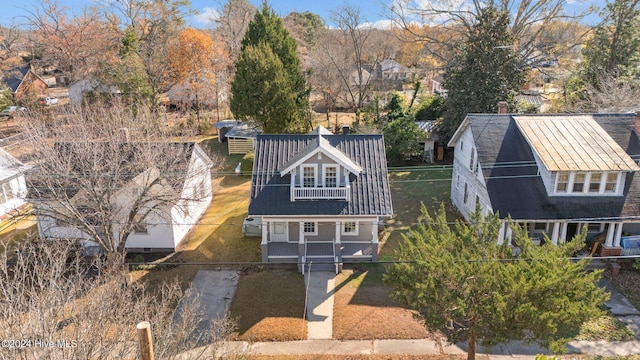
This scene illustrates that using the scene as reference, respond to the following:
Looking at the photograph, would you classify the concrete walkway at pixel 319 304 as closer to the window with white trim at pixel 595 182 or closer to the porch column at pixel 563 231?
the porch column at pixel 563 231

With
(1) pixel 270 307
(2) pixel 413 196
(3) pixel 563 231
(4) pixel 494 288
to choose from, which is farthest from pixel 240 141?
(4) pixel 494 288

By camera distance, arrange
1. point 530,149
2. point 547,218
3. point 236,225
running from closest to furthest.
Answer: point 547,218, point 530,149, point 236,225

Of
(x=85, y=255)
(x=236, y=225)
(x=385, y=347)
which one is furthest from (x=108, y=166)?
(x=385, y=347)

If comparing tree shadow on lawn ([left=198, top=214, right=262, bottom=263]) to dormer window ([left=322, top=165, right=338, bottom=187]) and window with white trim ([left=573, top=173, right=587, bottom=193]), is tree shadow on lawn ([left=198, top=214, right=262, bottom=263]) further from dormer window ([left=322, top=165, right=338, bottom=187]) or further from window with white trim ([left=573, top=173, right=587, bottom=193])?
window with white trim ([left=573, top=173, right=587, bottom=193])

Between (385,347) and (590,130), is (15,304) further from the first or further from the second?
(590,130)

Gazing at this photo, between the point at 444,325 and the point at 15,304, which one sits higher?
the point at 15,304

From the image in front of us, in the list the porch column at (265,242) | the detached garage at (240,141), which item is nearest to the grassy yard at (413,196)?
the porch column at (265,242)

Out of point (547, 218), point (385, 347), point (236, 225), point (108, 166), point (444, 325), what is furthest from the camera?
point (236, 225)
